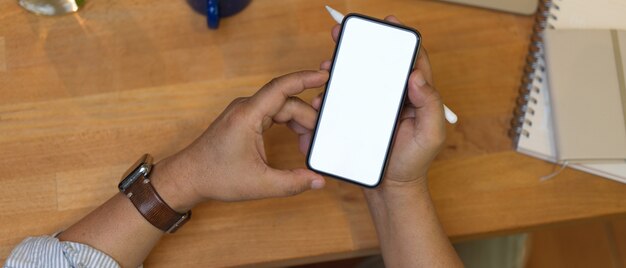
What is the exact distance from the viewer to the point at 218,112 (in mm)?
690

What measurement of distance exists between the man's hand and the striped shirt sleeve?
9 centimetres

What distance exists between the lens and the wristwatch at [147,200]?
631 millimetres

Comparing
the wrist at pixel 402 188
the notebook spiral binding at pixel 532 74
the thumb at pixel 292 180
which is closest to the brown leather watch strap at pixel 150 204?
the thumb at pixel 292 180

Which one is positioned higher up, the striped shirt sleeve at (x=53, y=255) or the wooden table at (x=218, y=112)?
the wooden table at (x=218, y=112)

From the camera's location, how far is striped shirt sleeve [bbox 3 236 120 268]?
0.60 metres

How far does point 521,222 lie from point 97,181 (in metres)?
0.47

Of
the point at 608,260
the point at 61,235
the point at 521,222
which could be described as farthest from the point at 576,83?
the point at 608,260

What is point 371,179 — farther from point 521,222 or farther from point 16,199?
point 16,199

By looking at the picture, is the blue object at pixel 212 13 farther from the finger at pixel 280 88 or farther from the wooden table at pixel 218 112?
the finger at pixel 280 88

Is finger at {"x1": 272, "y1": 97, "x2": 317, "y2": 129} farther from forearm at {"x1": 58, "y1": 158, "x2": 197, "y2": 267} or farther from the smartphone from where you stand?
forearm at {"x1": 58, "y1": 158, "x2": 197, "y2": 267}

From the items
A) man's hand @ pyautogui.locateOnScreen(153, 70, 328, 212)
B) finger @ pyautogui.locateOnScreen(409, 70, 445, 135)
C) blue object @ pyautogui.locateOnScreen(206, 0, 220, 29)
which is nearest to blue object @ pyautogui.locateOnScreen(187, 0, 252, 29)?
blue object @ pyautogui.locateOnScreen(206, 0, 220, 29)

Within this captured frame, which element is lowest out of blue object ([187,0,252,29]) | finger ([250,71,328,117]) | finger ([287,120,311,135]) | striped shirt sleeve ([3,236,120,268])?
striped shirt sleeve ([3,236,120,268])

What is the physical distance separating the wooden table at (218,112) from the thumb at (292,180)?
0.07 m

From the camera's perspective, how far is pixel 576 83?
682 mm
